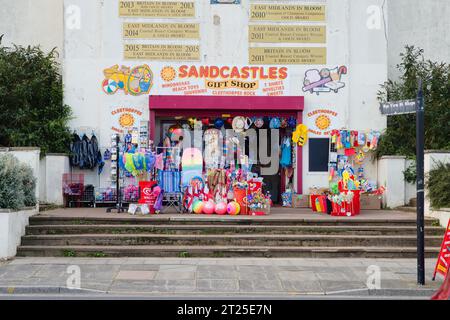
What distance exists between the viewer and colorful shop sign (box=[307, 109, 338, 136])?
675 inches

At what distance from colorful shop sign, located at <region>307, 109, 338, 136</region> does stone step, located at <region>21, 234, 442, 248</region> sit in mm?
4975

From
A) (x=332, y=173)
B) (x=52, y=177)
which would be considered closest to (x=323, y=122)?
(x=332, y=173)

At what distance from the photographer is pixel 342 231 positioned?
13.1 m

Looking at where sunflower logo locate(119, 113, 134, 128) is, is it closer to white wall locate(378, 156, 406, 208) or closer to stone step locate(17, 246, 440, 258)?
stone step locate(17, 246, 440, 258)

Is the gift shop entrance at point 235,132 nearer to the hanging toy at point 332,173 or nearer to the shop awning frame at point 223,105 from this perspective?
the shop awning frame at point 223,105

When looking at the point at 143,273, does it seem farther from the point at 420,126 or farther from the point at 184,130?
the point at 184,130

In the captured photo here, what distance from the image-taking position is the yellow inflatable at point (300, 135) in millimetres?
16953

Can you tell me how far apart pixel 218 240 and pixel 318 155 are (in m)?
5.52

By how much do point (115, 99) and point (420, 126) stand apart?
9.58 metres

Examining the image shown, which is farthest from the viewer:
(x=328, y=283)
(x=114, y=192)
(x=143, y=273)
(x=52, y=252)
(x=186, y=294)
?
(x=114, y=192)

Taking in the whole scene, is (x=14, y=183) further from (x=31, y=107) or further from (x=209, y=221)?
(x=31, y=107)

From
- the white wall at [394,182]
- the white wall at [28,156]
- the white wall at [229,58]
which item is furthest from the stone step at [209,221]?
the white wall at [229,58]

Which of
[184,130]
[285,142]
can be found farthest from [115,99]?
[285,142]

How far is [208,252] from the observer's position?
12312 mm
